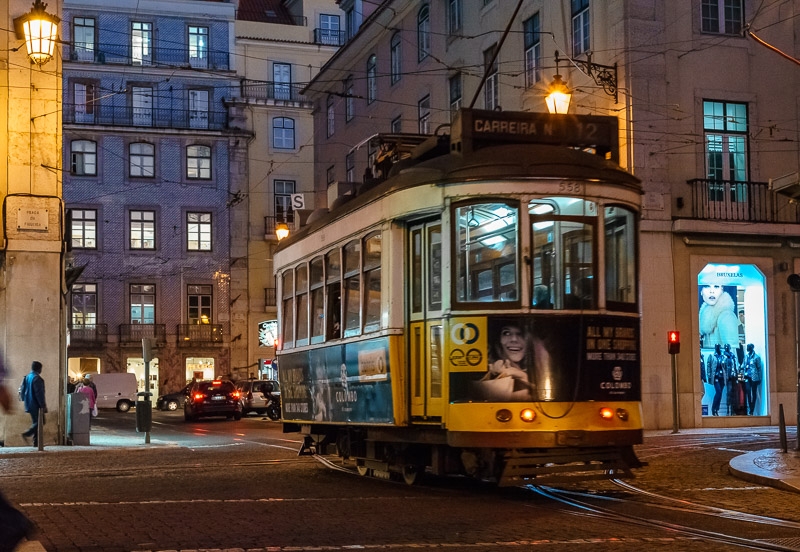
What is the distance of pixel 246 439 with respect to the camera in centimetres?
2534

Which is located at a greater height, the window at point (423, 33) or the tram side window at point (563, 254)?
the window at point (423, 33)

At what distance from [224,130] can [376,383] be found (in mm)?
44755

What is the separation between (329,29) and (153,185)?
11.3 metres

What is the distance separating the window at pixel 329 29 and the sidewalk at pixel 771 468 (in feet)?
144

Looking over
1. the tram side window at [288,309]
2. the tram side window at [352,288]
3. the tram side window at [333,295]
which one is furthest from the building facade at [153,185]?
the tram side window at [352,288]

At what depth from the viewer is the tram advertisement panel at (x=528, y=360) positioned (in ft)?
35.8

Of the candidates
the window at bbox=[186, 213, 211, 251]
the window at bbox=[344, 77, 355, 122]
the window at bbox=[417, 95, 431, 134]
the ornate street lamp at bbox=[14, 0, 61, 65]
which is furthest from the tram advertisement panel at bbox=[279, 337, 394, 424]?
the window at bbox=[186, 213, 211, 251]

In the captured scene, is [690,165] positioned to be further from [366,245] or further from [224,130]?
[224,130]

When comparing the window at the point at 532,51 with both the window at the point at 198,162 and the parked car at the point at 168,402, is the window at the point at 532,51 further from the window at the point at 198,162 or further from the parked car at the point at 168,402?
the window at the point at 198,162

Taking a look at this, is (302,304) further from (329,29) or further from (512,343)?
(329,29)

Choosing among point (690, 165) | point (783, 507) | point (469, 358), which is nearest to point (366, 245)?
point (469, 358)

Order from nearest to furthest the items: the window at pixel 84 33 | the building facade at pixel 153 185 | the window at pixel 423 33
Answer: the window at pixel 423 33
the window at pixel 84 33
the building facade at pixel 153 185

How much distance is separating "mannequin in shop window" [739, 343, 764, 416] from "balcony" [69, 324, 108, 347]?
112 ft

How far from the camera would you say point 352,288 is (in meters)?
13.2
